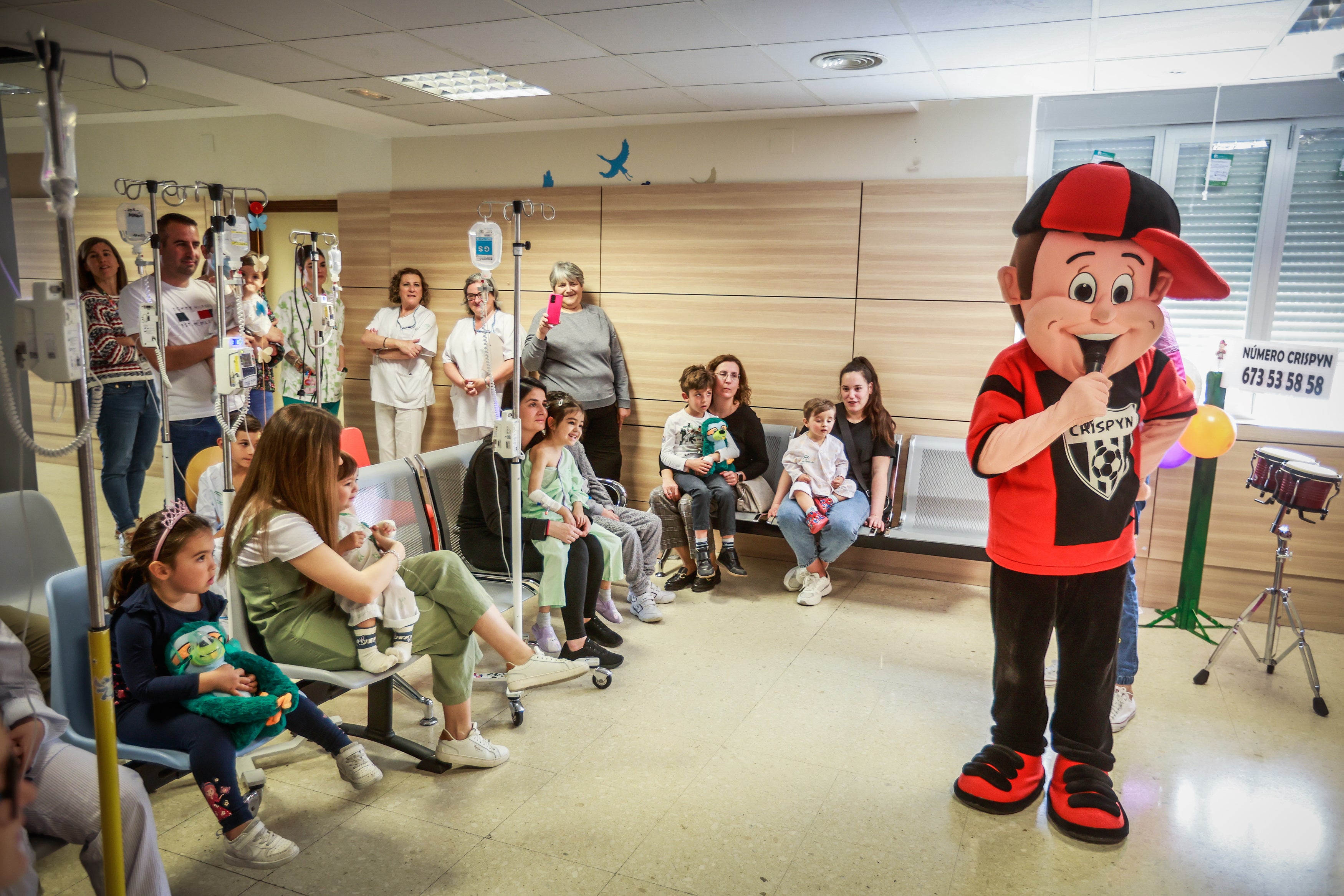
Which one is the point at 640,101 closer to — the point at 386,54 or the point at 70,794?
the point at 386,54

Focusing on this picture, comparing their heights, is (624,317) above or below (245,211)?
below

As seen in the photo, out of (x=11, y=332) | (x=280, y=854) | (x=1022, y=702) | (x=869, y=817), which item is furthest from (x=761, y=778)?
(x=11, y=332)

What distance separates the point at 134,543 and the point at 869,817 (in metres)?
2.04

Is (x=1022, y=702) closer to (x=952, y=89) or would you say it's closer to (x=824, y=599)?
(x=824, y=599)

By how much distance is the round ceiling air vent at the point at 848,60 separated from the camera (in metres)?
3.58

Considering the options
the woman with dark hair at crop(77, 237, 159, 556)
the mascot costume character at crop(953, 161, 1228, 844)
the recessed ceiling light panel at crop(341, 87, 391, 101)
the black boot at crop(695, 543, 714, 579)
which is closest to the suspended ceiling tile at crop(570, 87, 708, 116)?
the recessed ceiling light panel at crop(341, 87, 391, 101)

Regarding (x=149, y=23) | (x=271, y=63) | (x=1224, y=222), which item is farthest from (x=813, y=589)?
(x=149, y=23)

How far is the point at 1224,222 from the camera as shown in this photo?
4.26 metres

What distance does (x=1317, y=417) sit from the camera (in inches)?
163

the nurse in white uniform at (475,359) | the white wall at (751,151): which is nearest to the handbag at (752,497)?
the nurse in white uniform at (475,359)

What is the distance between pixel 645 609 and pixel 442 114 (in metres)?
3.15

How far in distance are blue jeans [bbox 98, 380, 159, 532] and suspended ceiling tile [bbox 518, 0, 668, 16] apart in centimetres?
248

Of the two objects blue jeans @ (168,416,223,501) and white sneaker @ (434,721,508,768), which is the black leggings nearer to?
white sneaker @ (434,721,508,768)

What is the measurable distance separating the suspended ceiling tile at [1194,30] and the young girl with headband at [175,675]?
11.1 ft
